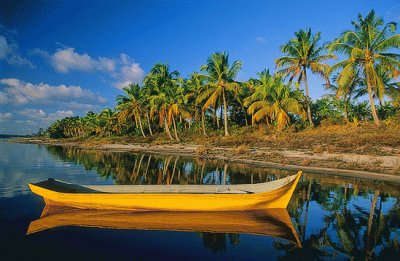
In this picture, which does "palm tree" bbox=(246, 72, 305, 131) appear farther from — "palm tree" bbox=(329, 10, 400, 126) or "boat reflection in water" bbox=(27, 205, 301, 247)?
"boat reflection in water" bbox=(27, 205, 301, 247)

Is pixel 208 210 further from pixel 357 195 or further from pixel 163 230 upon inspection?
pixel 357 195

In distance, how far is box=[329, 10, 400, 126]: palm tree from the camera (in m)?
25.9

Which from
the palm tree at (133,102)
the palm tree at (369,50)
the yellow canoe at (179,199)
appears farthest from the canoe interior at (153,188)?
the palm tree at (133,102)

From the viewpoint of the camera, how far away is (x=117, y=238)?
8172 millimetres

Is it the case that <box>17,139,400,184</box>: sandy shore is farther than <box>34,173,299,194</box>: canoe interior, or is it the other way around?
<box>17,139,400,184</box>: sandy shore

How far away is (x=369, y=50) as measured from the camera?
2720 cm

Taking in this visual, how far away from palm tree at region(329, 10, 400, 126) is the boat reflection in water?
22.2 m

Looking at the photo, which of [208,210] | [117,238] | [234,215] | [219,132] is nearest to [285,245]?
[234,215]

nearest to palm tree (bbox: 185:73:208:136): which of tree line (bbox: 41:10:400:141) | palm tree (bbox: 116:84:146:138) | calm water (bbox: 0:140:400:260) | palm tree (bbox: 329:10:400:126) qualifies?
tree line (bbox: 41:10:400:141)

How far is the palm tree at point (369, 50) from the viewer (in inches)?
1020

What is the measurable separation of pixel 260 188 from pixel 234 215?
6.02 ft

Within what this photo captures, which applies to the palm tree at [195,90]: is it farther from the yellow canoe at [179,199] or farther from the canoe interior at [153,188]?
the yellow canoe at [179,199]

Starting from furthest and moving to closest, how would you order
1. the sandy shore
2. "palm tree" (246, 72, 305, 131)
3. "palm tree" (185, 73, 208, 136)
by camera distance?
"palm tree" (185, 73, 208, 136), "palm tree" (246, 72, 305, 131), the sandy shore

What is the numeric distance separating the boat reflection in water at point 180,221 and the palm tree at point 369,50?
2218 centimetres
